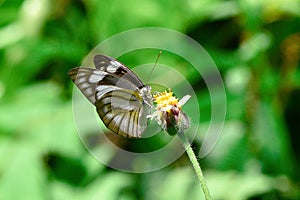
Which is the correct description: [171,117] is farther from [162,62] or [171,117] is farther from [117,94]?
[162,62]

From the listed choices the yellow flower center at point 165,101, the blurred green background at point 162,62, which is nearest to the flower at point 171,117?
the yellow flower center at point 165,101

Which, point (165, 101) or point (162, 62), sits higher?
point (162, 62)

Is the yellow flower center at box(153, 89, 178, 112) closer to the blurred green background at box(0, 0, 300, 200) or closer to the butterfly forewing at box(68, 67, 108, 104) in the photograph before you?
the butterfly forewing at box(68, 67, 108, 104)

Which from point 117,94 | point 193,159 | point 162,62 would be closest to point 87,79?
point 117,94

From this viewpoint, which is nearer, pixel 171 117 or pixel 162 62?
pixel 171 117

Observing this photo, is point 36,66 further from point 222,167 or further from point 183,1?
point 222,167

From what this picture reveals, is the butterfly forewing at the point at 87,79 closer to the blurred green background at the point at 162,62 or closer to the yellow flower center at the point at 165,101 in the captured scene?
the yellow flower center at the point at 165,101
